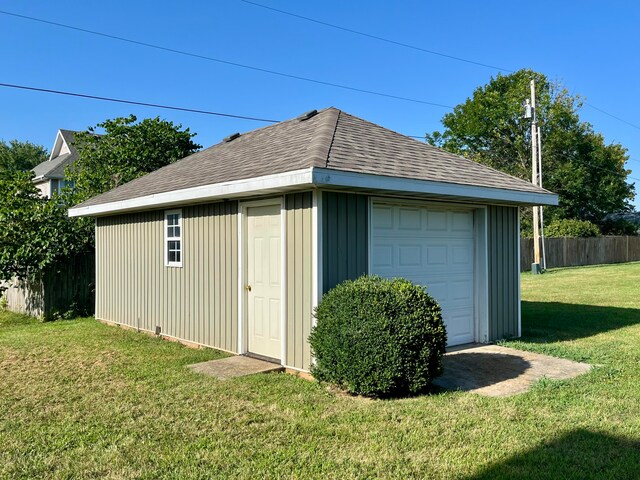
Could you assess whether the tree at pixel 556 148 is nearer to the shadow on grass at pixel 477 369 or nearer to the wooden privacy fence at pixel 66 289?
the wooden privacy fence at pixel 66 289

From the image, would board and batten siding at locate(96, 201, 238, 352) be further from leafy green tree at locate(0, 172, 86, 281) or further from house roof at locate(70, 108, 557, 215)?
leafy green tree at locate(0, 172, 86, 281)

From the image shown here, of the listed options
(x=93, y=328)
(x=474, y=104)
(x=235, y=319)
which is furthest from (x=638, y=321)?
(x=474, y=104)

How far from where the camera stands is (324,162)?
5.91 m

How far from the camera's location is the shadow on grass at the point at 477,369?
5.84 m

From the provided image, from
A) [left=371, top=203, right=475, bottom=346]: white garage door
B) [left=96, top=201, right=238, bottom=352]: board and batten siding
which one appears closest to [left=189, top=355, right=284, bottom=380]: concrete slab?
[left=96, top=201, right=238, bottom=352]: board and batten siding

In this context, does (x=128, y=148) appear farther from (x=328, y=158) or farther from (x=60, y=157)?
(x=60, y=157)

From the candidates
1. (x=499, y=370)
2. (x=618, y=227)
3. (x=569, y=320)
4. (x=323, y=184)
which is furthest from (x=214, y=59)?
(x=618, y=227)

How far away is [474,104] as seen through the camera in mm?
42094

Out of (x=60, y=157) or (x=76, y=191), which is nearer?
(x=76, y=191)

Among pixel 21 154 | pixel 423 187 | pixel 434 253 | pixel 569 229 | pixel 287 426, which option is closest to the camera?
pixel 287 426

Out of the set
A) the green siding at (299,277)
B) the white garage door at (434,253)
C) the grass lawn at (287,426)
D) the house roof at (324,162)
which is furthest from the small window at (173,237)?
the white garage door at (434,253)

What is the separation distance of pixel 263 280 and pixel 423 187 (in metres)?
2.47

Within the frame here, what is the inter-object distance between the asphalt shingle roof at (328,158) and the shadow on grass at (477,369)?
242cm

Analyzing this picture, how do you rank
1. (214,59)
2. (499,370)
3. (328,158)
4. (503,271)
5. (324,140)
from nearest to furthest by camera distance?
(328,158) < (499,370) < (324,140) < (503,271) < (214,59)
